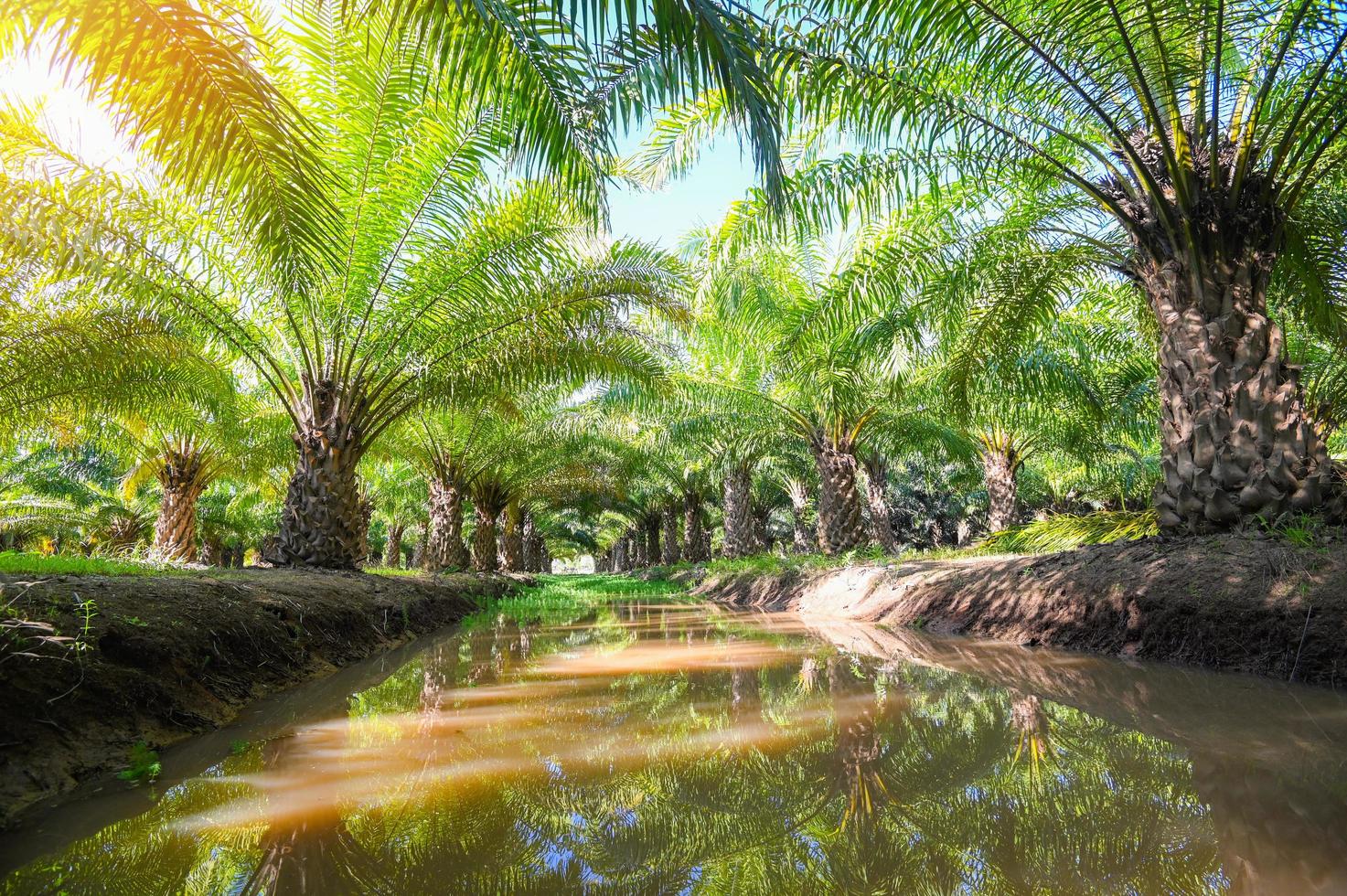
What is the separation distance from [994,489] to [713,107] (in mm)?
11211

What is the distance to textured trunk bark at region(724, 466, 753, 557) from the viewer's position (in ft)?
53.9

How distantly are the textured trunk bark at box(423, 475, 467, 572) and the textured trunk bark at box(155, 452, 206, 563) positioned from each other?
391 cm

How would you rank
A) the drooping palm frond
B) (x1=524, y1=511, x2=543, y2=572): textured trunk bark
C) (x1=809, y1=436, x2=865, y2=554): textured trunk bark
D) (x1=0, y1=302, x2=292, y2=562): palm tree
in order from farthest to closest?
(x1=524, y1=511, x2=543, y2=572): textured trunk bark < (x1=809, y1=436, x2=865, y2=554): textured trunk bark < (x1=0, y1=302, x2=292, y2=562): palm tree < the drooping palm frond

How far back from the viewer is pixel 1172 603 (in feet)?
10.8

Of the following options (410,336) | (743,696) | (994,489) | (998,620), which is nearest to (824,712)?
(743,696)

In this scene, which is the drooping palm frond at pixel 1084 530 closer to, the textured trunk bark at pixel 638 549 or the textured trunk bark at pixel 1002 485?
the textured trunk bark at pixel 1002 485

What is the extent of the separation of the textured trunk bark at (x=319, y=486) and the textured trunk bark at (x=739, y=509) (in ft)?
35.6

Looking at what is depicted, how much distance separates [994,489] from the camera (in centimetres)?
1355

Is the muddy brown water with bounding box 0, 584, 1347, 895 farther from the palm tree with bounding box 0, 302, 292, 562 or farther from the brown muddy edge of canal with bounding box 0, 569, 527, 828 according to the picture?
the palm tree with bounding box 0, 302, 292, 562

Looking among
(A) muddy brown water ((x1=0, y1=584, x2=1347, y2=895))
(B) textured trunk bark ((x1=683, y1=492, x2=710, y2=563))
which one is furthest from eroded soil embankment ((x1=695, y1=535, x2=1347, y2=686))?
(B) textured trunk bark ((x1=683, y1=492, x2=710, y2=563))

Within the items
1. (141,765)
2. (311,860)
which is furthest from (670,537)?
(311,860)

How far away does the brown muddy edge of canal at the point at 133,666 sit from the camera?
162 cm

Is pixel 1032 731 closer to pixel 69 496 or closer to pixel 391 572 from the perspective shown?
pixel 391 572

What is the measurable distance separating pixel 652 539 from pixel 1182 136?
27.7 metres
